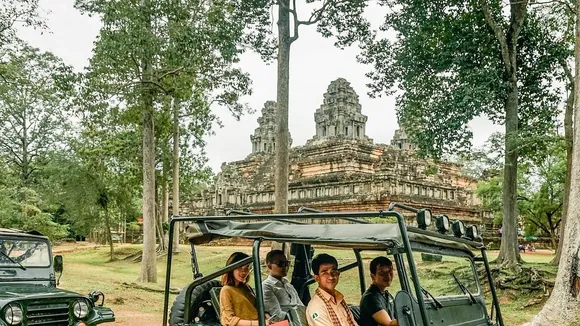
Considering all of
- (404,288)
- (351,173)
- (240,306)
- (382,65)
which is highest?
(382,65)

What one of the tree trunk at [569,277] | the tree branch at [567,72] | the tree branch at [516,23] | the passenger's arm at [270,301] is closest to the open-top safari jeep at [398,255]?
the passenger's arm at [270,301]

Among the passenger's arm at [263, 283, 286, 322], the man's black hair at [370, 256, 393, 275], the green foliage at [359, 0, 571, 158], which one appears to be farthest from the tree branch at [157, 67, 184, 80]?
the man's black hair at [370, 256, 393, 275]

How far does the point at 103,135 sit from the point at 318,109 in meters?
21.0

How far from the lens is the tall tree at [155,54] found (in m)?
15.7

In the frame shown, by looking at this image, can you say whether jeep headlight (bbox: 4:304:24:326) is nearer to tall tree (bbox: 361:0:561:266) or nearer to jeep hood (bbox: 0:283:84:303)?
jeep hood (bbox: 0:283:84:303)

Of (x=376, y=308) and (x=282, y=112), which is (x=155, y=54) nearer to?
(x=282, y=112)

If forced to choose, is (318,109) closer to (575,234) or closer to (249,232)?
(575,234)

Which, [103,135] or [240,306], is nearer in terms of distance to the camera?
[240,306]

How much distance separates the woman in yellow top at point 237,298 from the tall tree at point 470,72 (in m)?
11.2

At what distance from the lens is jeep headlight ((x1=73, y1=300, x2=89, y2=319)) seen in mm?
7633

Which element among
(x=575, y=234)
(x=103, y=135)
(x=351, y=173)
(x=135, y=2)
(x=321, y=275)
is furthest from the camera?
(x=351, y=173)

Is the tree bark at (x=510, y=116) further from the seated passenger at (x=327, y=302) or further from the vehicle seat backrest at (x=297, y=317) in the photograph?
the vehicle seat backrest at (x=297, y=317)

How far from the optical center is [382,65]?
19203 millimetres

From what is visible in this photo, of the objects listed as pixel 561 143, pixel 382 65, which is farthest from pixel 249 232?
pixel 561 143
